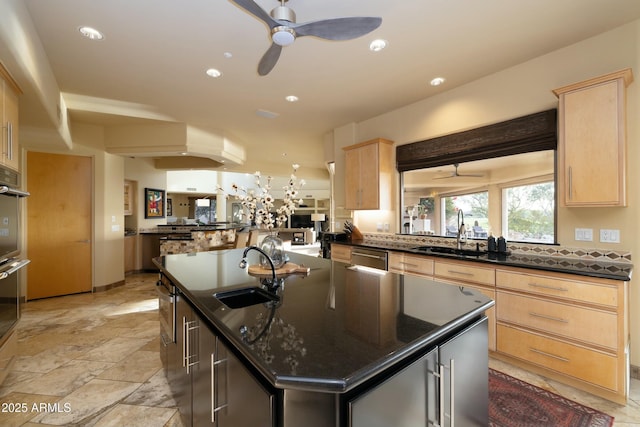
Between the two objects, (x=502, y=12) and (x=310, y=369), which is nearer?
(x=310, y=369)

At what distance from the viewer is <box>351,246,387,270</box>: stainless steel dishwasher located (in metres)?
3.65

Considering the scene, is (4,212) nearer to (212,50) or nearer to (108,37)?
(108,37)

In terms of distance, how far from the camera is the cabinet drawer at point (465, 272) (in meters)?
2.61

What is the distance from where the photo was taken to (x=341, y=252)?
4293mm

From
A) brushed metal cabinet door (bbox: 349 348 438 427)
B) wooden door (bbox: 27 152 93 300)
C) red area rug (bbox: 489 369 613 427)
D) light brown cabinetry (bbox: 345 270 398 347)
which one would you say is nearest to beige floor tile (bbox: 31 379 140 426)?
light brown cabinetry (bbox: 345 270 398 347)

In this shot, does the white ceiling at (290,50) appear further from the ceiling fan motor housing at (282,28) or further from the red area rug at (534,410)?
the red area rug at (534,410)

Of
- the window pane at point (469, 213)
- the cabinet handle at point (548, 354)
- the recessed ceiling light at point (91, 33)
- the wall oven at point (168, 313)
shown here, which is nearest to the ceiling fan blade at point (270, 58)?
the recessed ceiling light at point (91, 33)

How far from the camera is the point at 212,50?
2746 millimetres

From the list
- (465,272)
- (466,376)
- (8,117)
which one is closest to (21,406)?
(8,117)

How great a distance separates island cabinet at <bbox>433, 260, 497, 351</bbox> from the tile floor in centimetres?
37

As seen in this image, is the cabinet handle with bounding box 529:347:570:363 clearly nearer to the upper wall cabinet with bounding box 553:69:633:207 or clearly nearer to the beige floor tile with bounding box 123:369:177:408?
the upper wall cabinet with bounding box 553:69:633:207

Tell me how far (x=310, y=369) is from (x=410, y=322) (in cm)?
51

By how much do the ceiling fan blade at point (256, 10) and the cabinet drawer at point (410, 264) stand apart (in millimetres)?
2625

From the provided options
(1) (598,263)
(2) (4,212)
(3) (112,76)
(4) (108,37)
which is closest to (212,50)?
(4) (108,37)
